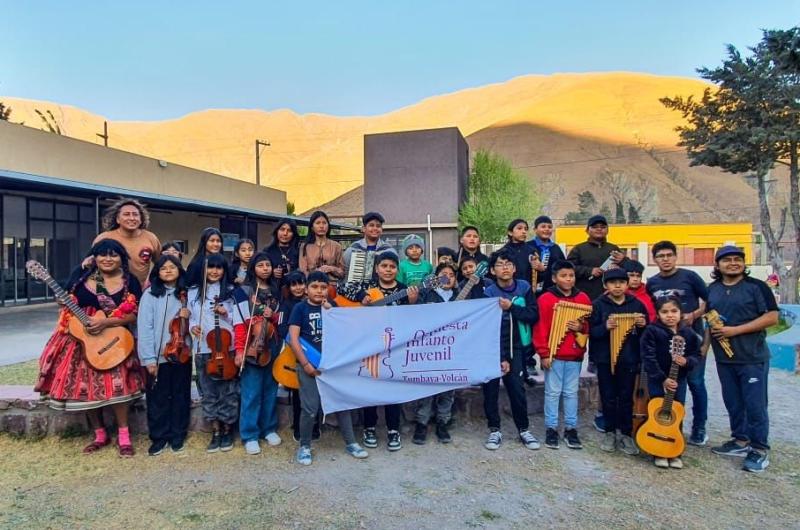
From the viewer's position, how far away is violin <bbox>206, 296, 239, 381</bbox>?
408 centimetres

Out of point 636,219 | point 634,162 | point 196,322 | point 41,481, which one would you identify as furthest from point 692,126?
point 634,162

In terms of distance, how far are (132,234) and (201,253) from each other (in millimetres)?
691

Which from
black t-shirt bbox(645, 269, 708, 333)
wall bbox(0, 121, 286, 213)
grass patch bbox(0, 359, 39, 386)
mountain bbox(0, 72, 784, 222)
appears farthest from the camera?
mountain bbox(0, 72, 784, 222)

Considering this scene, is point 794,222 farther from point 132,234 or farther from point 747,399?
point 132,234

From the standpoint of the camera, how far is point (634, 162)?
10531 centimetres

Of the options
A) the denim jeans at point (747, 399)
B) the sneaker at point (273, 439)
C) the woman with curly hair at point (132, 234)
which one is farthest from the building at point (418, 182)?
the denim jeans at point (747, 399)

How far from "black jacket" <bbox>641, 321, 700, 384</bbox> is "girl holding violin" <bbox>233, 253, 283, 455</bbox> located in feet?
9.76

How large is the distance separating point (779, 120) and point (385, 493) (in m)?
13.3

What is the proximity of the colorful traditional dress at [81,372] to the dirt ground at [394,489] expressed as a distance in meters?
0.51

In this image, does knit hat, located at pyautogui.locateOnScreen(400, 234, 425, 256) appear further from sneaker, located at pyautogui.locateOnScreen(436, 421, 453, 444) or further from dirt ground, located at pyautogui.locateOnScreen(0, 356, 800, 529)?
dirt ground, located at pyautogui.locateOnScreen(0, 356, 800, 529)

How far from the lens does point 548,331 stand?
434 cm

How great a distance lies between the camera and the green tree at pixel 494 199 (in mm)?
33250

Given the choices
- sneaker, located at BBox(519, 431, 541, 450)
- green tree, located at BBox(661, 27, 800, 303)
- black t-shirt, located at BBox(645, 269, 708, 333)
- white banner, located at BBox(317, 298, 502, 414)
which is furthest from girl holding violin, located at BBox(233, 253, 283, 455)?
green tree, located at BBox(661, 27, 800, 303)

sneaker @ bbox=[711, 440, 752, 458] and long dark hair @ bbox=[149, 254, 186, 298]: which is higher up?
long dark hair @ bbox=[149, 254, 186, 298]
